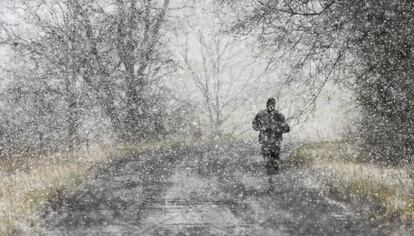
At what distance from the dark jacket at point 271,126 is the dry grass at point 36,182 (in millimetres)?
3861

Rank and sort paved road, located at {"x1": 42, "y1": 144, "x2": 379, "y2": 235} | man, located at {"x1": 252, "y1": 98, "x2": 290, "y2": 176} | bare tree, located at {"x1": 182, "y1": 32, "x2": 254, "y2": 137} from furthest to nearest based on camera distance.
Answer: bare tree, located at {"x1": 182, "y1": 32, "x2": 254, "y2": 137}
man, located at {"x1": 252, "y1": 98, "x2": 290, "y2": 176}
paved road, located at {"x1": 42, "y1": 144, "x2": 379, "y2": 235}

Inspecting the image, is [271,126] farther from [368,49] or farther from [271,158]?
[368,49]

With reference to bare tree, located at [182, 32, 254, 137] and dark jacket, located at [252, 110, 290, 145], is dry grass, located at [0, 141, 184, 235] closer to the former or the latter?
dark jacket, located at [252, 110, 290, 145]

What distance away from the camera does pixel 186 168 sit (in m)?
14.6

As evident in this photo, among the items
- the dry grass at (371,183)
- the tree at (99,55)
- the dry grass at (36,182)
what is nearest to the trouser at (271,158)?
the dry grass at (371,183)

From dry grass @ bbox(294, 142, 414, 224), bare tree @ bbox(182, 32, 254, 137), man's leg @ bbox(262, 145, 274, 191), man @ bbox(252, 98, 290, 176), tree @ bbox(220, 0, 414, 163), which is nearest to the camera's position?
dry grass @ bbox(294, 142, 414, 224)

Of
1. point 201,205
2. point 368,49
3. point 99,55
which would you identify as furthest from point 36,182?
point 99,55

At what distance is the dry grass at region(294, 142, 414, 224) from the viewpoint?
30.4 feet

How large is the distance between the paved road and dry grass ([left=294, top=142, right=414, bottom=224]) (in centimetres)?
43

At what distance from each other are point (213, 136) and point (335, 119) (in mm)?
6178

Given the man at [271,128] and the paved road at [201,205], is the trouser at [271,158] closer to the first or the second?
the man at [271,128]

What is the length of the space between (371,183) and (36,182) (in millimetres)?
6410

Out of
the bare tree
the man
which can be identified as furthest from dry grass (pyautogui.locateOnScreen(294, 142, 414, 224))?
the bare tree

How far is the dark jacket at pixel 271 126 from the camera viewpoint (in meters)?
13.2
